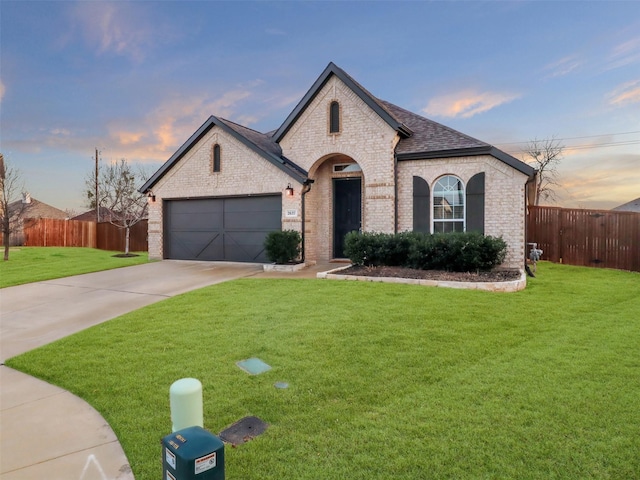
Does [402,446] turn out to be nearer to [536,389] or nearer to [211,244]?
[536,389]

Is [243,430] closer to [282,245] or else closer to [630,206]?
[282,245]

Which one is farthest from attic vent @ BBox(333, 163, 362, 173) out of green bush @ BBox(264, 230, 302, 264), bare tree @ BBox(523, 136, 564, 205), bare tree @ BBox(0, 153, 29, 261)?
bare tree @ BBox(523, 136, 564, 205)

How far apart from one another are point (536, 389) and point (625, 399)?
78 cm

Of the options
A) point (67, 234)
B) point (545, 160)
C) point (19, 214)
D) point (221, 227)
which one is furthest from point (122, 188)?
point (545, 160)

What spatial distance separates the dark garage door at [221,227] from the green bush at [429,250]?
391 cm

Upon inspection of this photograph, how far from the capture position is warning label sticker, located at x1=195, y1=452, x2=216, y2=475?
171 cm

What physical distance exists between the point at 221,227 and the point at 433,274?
863 centimetres

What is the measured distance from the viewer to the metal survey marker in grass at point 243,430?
9.96 feet

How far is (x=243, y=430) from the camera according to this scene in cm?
318

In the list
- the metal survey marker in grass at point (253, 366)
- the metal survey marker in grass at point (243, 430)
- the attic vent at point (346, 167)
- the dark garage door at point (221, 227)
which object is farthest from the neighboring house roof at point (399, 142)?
the metal survey marker in grass at point (243, 430)

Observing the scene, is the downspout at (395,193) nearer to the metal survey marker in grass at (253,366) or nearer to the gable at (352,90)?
the gable at (352,90)

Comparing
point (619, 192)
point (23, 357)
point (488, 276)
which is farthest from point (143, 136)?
point (619, 192)

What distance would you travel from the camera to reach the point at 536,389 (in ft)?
12.6

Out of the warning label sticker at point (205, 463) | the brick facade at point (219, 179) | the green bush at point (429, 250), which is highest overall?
the brick facade at point (219, 179)
